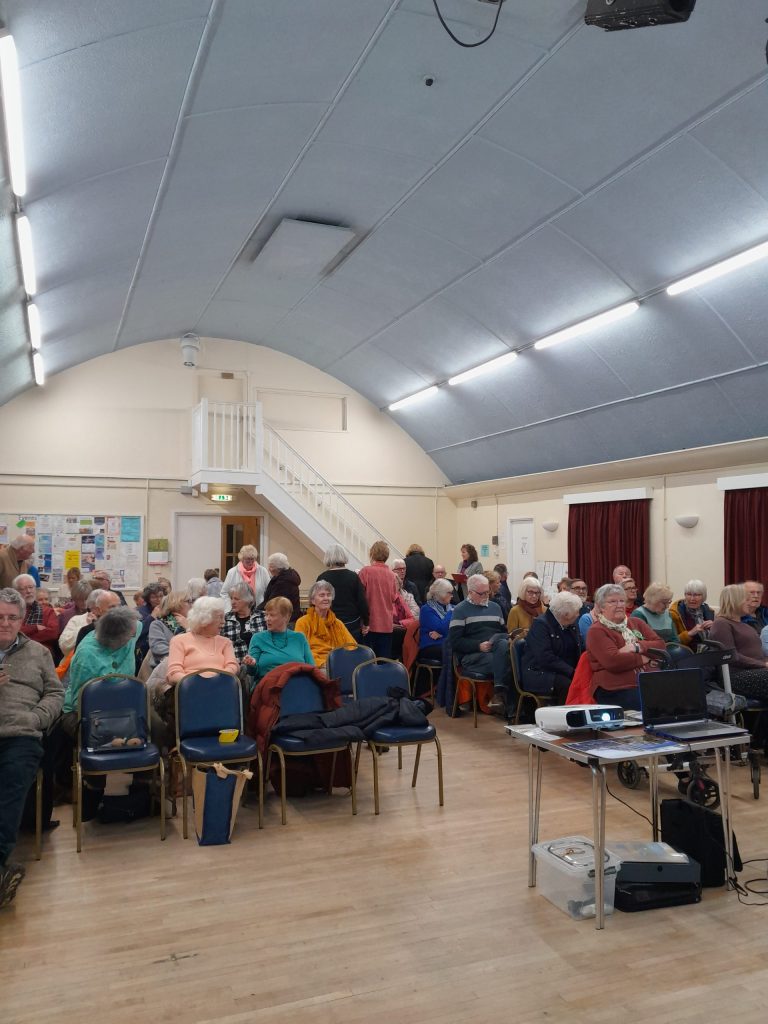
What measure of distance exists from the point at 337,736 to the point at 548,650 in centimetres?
211

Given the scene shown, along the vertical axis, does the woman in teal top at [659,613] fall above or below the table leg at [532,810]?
above

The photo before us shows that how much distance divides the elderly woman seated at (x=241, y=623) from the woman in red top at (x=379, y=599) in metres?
2.04

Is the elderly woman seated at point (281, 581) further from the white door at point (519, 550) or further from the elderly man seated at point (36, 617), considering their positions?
the white door at point (519, 550)

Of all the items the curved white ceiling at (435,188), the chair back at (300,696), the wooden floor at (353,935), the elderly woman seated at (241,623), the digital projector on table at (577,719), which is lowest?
the wooden floor at (353,935)

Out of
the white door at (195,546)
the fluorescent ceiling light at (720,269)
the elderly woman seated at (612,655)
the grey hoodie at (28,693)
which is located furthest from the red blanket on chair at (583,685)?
the white door at (195,546)

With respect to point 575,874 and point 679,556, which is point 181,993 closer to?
point 575,874

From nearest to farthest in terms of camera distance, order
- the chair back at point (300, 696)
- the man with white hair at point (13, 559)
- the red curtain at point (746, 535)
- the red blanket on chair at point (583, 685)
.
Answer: the chair back at point (300, 696) → the red blanket on chair at point (583, 685) → the man with white hair at point (13, 559) → the red curtain at point (746, 535)

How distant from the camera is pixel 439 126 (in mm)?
6172

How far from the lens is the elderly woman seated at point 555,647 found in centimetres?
604

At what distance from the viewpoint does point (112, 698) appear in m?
4.50

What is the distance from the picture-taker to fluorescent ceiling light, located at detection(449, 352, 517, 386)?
9957 millimetres

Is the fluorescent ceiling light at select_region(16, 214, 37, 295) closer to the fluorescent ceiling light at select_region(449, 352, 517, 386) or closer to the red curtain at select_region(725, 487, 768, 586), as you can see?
the fluorescent ceiling light at select_region(449, 352, 517, 386)

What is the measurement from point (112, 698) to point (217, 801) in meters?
0.85

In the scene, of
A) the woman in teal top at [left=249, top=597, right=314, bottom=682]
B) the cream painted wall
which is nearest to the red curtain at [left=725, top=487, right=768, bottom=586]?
the cream painted wall
